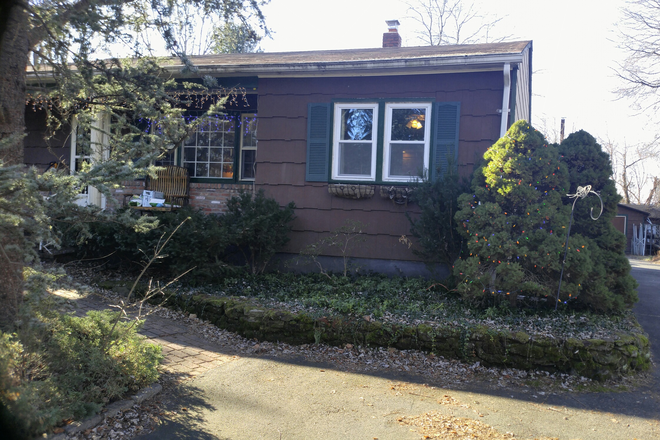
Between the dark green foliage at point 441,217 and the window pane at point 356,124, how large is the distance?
6.35 feet

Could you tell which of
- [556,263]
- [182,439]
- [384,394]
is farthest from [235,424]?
[556,263]

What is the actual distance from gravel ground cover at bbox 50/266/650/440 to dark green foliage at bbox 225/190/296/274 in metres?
1.43

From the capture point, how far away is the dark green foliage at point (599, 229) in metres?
5.75

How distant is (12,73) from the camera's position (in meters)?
4.00

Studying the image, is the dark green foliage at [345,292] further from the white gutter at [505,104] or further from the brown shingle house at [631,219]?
the brown shingle house at [631,219]

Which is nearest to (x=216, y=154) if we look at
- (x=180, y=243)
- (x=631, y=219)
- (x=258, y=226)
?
(x=258, y=226)

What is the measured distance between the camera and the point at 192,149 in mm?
10195

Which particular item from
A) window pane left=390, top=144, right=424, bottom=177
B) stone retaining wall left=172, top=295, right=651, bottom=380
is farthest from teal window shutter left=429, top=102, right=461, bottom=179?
stone retaining wall left=172, top=295, right=651, bottom=380

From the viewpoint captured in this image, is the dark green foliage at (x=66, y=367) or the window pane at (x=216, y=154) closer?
the dark green foliage at (x=66, y=367)

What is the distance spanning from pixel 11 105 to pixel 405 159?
5.73 metres

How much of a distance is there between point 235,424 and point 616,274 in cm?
505

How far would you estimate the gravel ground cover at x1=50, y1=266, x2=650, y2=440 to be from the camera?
3.54 m

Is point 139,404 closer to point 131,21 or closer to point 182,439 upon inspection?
point 182,439

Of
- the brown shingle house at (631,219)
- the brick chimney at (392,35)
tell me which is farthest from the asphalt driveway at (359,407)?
the brown shingle house at (631,219)
